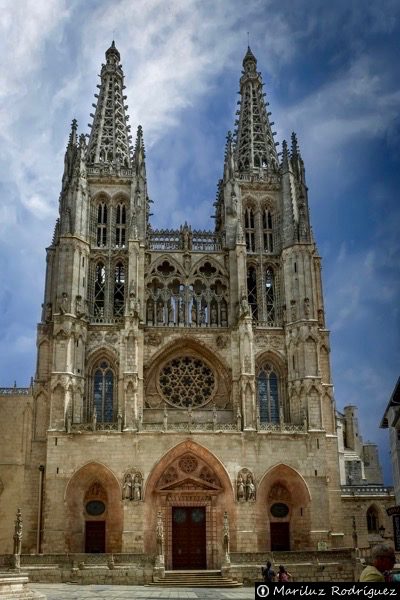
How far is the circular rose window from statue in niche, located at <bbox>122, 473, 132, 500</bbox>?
5249 mm

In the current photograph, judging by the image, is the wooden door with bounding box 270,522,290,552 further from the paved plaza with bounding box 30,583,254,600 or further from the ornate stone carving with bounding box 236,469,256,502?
the paved plaza with bounding box 30,583,254,600

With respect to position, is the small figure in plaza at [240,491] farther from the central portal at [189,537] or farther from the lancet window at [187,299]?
the lancet window at [187,299]

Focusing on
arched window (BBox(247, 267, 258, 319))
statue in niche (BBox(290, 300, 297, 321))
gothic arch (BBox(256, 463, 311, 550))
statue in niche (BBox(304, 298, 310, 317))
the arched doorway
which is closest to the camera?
the arched doorway

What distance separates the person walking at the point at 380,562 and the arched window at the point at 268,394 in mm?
31454

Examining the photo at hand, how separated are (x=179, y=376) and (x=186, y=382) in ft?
1.72

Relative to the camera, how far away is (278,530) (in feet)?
113

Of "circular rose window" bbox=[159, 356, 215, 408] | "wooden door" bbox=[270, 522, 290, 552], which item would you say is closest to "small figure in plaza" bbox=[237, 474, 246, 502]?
"wooden door" bbox=[270, 522, 290, 552]

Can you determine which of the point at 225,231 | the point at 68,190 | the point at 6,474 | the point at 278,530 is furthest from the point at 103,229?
the point at 278,530

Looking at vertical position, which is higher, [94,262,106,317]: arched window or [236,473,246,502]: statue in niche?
[94,262,106,317]: arched window

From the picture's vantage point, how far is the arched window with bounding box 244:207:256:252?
4119cm

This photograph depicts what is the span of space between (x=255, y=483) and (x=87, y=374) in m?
10.8

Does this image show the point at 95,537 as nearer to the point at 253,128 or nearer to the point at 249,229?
the point at 249,229

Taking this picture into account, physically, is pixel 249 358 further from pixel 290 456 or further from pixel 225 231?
pixel 225 231

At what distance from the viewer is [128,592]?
2234 centimetres
